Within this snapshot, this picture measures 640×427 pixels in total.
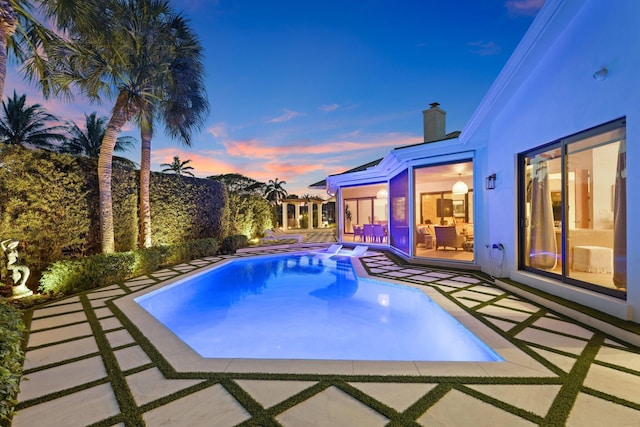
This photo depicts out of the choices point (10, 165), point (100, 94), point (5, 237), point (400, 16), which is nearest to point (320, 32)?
point (400, 16)

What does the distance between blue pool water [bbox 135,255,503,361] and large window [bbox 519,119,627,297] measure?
2.45m

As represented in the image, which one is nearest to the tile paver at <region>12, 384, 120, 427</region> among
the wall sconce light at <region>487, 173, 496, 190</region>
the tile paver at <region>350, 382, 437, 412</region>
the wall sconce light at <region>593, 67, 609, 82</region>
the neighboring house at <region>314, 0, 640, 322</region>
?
the tile paver at <region>350, 382, 437, 412</region>

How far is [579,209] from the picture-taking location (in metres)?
5.27

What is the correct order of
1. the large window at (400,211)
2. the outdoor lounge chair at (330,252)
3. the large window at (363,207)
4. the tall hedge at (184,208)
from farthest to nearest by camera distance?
1. the large window at (363,207)
2. the outdoor lounge chair at (330,252)
3. the large window at (400,211)
4. the tall hedge at (184,208)

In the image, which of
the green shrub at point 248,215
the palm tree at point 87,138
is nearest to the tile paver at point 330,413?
the green shrub at point 248,215

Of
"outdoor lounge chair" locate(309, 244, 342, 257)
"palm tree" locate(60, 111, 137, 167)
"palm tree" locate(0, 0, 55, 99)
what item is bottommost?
"outdoor lounge chair" locate(309, 244, 342, 257)

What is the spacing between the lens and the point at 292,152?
71.8ft

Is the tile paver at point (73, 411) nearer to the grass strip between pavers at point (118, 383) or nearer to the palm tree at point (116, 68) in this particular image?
the grass strip between pavers at point (118, 383)

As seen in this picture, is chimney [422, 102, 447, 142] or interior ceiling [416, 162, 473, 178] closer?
interior ceiling [416, 162, 473, 178]

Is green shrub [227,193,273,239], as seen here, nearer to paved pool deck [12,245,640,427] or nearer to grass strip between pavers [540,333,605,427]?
paved pool deck [12,245,640,427]

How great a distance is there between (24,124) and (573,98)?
23353 mm

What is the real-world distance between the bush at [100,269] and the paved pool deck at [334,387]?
2.59 meters

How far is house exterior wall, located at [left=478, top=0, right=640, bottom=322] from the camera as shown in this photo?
3539 mm

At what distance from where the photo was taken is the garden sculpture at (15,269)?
5.10 metres
